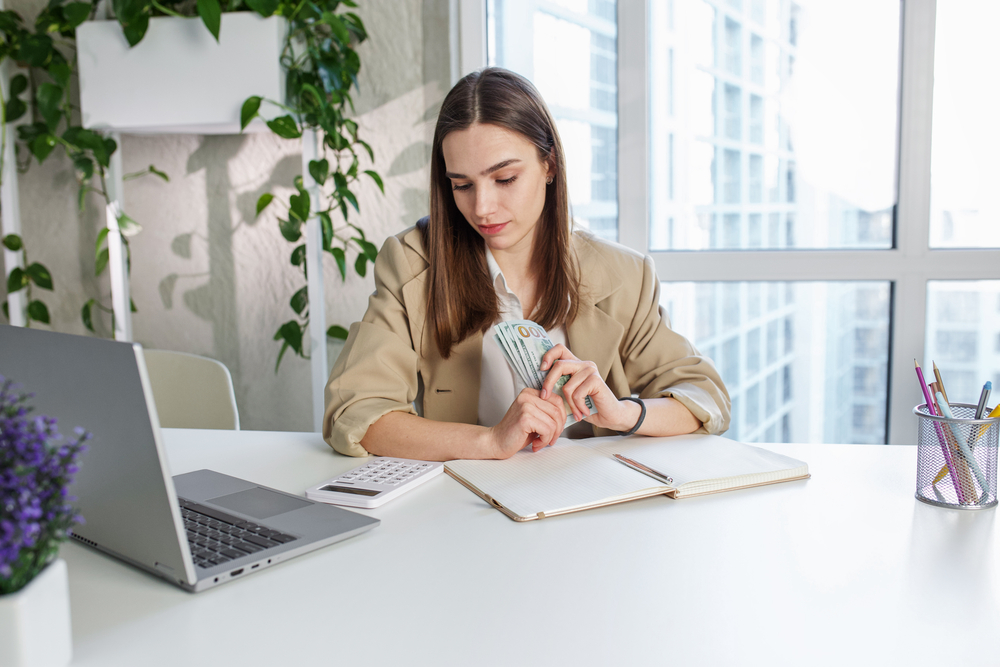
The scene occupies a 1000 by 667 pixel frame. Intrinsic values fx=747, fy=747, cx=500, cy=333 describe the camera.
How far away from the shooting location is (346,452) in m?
1.23

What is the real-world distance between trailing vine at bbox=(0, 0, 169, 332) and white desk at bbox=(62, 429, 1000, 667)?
1.85 m

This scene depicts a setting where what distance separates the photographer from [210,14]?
6.81 feet

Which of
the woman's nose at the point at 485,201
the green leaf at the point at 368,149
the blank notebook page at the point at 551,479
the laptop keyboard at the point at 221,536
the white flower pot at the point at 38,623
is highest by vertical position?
the green leaf at the point at 368,149

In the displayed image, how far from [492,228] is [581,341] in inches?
11.4

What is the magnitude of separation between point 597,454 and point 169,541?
2.11 feet

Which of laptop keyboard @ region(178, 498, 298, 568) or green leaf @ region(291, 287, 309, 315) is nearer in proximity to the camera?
laptop keyboard @ region(178, 498, 298, 568)

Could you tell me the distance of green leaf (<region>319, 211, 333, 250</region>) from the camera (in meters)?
2.33

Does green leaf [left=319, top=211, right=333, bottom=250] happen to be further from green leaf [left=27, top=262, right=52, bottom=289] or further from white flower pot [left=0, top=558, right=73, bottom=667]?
white flower pot [left=0, top=558, right=73, bottom=667]

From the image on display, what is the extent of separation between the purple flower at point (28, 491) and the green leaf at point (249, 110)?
5.70 feet

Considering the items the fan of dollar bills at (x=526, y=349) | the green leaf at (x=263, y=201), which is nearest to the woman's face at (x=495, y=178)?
the fan of dollar bills at (x=526, y=349)

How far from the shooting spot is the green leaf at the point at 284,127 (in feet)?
6.99

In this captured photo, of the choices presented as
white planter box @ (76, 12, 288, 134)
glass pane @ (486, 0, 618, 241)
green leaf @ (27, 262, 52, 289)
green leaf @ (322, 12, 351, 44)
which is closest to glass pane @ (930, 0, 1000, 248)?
glass pane @ (486, 0, 618, 241)

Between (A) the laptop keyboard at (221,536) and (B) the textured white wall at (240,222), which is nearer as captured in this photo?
(A) the laptop keyboard at (221,536)

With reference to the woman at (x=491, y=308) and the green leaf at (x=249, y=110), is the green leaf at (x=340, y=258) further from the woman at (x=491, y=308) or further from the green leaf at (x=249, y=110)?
the woman at (x=491, y=308)
